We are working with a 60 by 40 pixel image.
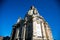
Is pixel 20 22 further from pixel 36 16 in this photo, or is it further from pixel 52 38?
pixel 52 38

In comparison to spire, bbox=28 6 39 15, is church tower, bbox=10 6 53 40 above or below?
below

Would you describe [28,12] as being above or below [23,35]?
above

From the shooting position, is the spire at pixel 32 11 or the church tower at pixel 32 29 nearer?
the church tower at pixel 32 29

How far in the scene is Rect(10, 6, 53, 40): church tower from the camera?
160 ft

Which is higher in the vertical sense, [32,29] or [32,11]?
[32,11]

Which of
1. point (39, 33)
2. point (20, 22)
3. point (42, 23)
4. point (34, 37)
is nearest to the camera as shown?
point (34, 37)

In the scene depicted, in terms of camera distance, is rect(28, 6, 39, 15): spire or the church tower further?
rect(28, 6, 39, 15): spire

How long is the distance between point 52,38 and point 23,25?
40.5 ft

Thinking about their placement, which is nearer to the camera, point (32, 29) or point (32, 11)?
point (32, 29)

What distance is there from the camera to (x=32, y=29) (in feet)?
162

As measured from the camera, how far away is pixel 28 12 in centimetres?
5819

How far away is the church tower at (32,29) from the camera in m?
48.8

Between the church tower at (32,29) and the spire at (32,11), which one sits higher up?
the spire at (32,11)

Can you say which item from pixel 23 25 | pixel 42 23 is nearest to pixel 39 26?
pixel 42 23
